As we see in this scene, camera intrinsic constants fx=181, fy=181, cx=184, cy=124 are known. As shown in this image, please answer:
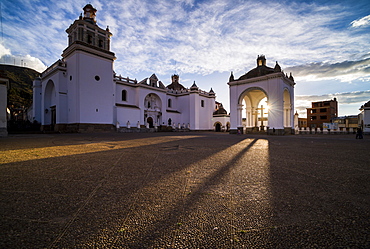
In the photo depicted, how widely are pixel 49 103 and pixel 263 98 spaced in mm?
33912

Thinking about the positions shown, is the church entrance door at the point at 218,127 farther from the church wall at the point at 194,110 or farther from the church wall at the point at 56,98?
the church wall at the point at 56,98

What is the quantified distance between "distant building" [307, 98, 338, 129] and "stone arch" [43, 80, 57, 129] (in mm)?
65491

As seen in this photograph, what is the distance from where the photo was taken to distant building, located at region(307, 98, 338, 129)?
5494cm

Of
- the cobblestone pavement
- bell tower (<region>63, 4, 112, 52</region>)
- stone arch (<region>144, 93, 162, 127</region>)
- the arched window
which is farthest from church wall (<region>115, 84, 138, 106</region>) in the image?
the cobblestone pavement

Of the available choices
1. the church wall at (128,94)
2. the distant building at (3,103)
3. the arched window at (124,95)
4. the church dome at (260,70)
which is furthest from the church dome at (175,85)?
the distant building at (3,103)

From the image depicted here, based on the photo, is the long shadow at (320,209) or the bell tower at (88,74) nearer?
the long shadow at (320,209)

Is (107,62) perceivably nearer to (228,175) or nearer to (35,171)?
(35,171)

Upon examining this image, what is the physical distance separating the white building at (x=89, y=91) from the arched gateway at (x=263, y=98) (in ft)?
53.1

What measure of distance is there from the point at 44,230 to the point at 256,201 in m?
2.40

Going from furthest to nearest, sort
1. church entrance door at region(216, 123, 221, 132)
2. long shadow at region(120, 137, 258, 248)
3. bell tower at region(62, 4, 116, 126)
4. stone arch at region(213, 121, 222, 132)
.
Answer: church entrance door at region(216, 123, 221, 132) < stone arch at region(213, 121, 222, 132) < bell tower at region(62, 4, 116, 126) < long shadow at region(120, 137, 258, 248)

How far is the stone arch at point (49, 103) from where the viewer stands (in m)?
26.4

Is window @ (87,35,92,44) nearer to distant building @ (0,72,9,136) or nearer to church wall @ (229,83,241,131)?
distant building @ (0,72,9,136)

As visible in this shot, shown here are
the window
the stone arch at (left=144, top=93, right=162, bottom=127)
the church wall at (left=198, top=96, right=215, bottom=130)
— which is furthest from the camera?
the church wall at (left=198, top=96, right=215, bottom=130)

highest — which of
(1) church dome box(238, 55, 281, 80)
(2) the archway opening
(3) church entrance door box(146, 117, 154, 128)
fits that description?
(1) church dome box(238, 55, 281, 80)
